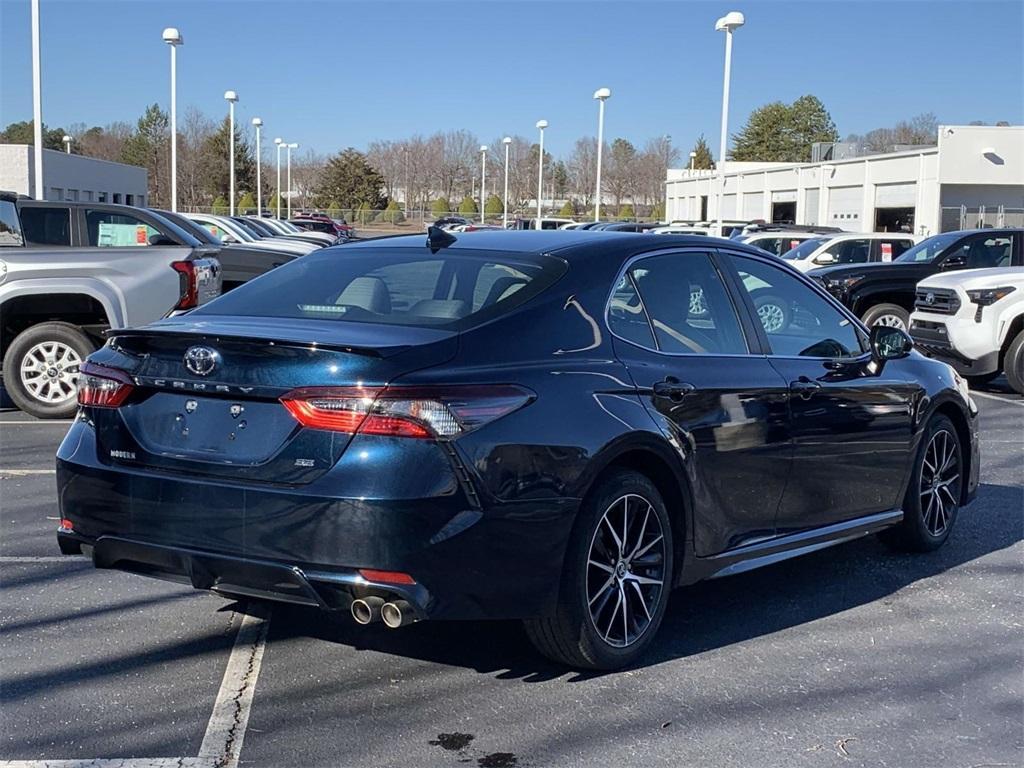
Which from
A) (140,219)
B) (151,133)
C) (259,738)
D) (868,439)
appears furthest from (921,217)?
(151,133)

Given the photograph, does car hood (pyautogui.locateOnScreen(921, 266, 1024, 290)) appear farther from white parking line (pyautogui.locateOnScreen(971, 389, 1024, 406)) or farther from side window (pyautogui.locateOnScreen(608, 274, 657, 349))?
side window (pyautogui.locateOnScreen(608, 274, 657, 349))

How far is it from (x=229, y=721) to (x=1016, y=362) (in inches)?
423

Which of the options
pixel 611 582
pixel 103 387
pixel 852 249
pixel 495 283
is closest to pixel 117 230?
pixel 103 387

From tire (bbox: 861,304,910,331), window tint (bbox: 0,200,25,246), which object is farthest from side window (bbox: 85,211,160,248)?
tire (bbox: 861,304,910,331)

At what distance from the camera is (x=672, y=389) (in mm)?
4695

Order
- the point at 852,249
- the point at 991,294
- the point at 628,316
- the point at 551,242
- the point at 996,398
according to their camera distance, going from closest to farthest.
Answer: the point at 628,316 → the point at 551,242 → the point at 991,294 → the point at 996,398 → the point at 852,249

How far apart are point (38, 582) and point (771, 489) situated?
3332 millimetres

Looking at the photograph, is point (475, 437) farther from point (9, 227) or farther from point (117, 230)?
point (117, 230)

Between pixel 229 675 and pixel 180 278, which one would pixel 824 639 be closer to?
pixel 229 675

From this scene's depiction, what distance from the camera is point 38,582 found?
5652 mm

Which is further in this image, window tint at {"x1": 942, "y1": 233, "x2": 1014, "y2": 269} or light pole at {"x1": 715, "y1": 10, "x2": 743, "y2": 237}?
light pole at {"x1": 715, "y1": 10, "x2": 743, "y2": 237}

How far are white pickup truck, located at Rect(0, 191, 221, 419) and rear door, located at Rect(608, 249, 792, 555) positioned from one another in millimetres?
6286

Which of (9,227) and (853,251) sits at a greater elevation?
(9,227)

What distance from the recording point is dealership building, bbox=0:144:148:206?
47812 mm
